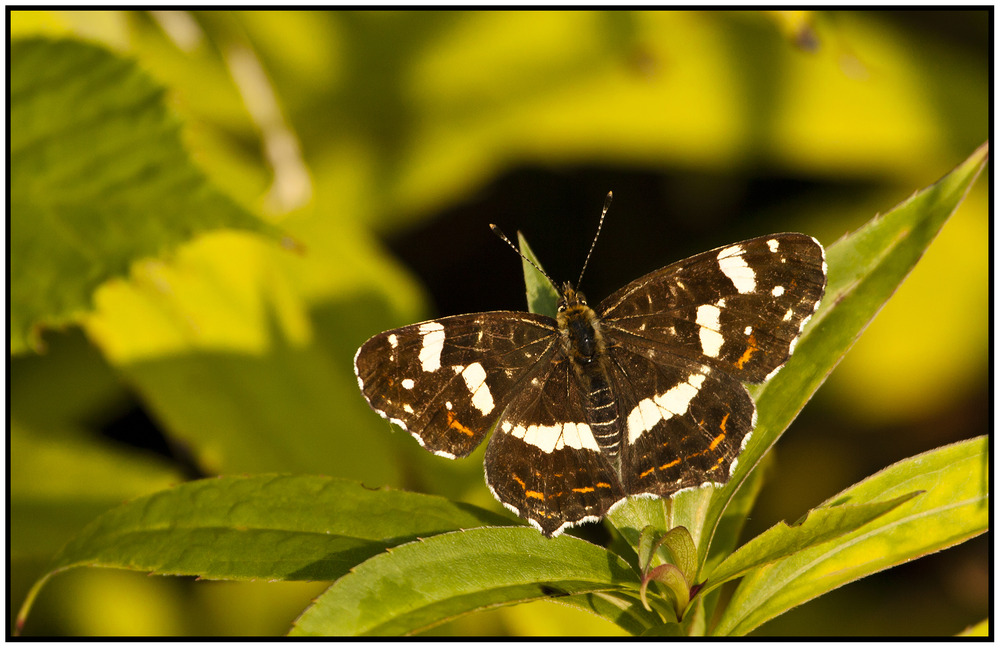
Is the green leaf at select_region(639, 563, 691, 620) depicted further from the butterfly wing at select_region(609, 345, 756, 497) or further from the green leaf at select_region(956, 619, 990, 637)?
the green leaf at select_region(956, 619, 990, 637)

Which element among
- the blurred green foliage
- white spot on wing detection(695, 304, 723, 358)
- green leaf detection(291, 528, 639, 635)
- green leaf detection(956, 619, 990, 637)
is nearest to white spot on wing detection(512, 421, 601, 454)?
white spot on wing detection(695, 304, 723, 358)

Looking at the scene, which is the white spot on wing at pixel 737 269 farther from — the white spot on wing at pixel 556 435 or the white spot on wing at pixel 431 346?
the white spot on wing at pixel 431 346

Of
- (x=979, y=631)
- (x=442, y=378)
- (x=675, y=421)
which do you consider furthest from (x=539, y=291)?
(x=979, y=631)

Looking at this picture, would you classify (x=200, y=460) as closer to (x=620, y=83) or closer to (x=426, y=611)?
(x=426, y=611)

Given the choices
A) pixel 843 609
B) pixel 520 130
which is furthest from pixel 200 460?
pixel 843 609

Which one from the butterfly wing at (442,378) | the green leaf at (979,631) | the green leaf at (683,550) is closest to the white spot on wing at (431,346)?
the butterfly wing at (442,378)

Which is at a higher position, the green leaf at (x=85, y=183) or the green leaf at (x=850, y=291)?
the green leaf at (x=85, y=183)

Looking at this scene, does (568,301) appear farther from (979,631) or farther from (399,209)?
(399,209)
